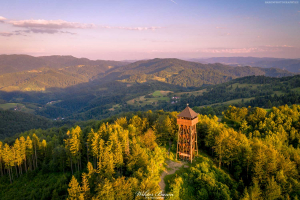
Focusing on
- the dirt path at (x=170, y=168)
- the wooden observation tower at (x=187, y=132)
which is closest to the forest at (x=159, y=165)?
the dirt path at (x=170, y=168)

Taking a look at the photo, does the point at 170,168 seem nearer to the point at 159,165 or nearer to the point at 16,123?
the point at 159,165

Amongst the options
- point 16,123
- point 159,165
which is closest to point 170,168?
point 159,165

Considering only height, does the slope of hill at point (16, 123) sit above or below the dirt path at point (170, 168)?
below

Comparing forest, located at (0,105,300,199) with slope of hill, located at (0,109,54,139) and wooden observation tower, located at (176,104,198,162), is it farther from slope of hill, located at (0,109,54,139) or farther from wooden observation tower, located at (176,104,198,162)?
slope of hill, located at (0,109,54,139)

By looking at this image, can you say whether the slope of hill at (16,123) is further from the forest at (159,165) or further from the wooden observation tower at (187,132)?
the wooden observation tower at (187,132)

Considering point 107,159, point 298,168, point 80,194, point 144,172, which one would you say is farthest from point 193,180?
point 298,168
